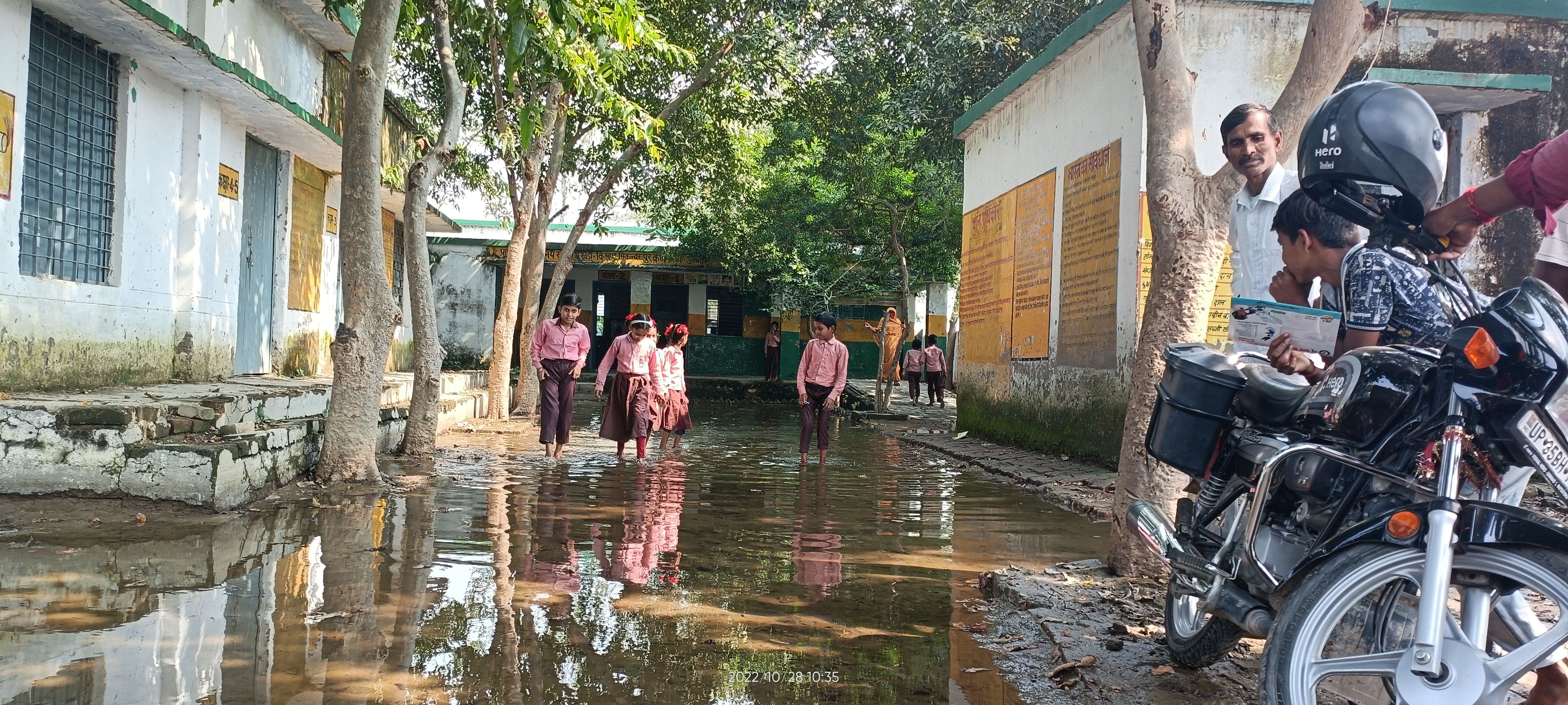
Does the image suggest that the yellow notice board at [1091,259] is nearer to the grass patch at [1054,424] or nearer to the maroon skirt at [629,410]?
the grass patch at [1054,424]

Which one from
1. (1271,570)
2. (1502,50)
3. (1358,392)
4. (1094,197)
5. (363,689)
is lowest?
(363,689)

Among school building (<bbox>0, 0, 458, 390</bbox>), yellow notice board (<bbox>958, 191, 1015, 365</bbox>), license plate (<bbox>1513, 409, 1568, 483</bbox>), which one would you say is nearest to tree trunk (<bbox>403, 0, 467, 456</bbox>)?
school building (<bbox>0, 0, 458, 390</bbox>)

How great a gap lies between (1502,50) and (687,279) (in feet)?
69.7

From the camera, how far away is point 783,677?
3.45 meters

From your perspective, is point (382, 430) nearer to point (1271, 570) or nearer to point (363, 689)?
point (363, 689)

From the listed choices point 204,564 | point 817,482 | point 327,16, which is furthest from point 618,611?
point 327,16

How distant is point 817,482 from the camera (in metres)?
9.04

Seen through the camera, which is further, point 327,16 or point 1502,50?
point 327,16

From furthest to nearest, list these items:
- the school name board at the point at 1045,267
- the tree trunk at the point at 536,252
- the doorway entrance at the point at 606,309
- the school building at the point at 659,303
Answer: the doorway entrance at the point at 606,309, the school building at the point at 659,303, the tree trunk at the point at 536,252, the school name board at the point at 1045,267

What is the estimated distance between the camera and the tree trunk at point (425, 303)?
921cm

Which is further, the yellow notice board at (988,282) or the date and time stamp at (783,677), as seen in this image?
the yellow notice board at (988,282)

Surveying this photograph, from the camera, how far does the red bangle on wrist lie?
2738mm

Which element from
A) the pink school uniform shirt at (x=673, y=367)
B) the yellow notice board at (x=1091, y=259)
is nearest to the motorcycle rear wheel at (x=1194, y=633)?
the yellow notice board at (x=1091, y=259)

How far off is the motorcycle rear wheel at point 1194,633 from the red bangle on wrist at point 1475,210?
1270 millimetres
